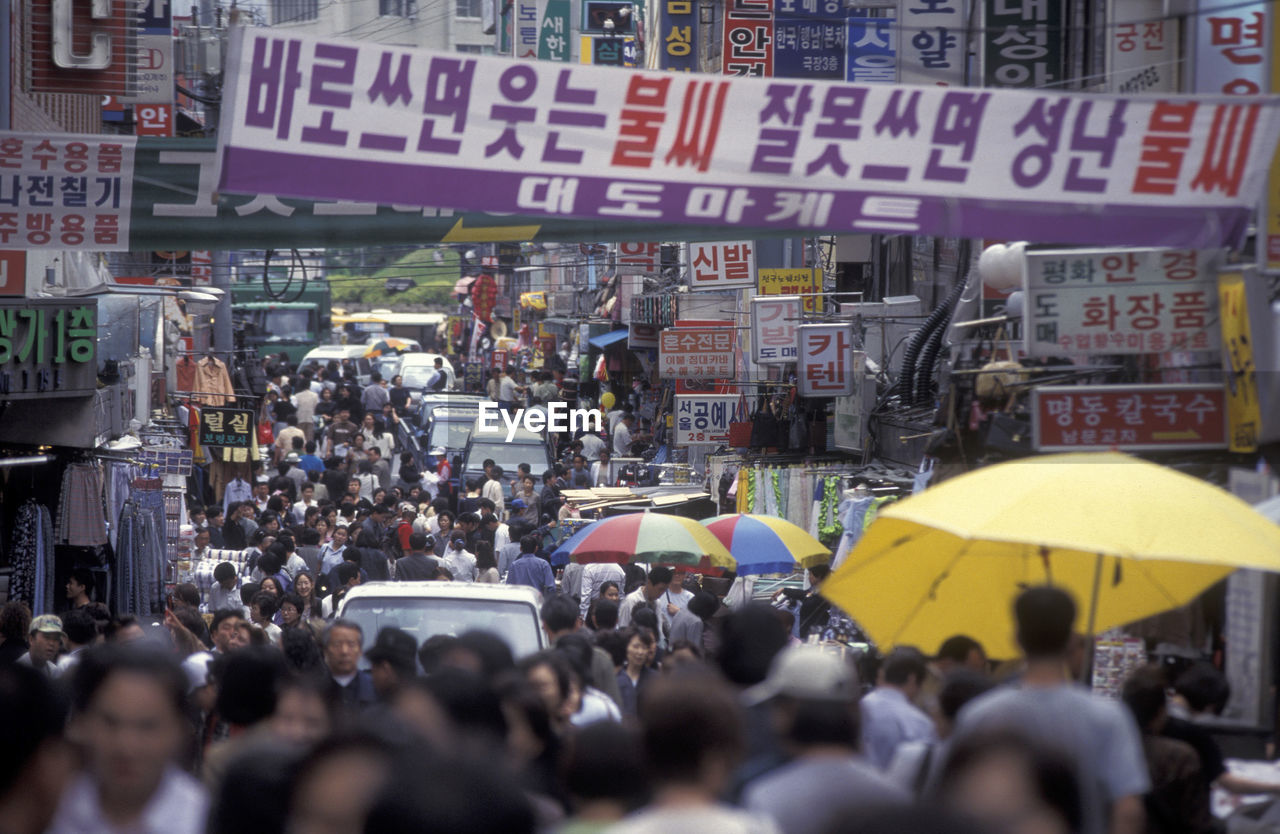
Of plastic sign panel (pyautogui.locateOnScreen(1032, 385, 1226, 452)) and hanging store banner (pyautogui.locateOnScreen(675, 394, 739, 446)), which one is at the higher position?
plastic sign panel (pyautogui.locateOnScreen(1032, 385, 1226, 452))

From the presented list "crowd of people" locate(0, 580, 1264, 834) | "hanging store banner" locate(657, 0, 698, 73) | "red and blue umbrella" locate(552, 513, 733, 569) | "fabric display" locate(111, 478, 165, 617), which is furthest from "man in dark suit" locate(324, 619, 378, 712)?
"hanging store banner" locate(657, 0, 698, 73)

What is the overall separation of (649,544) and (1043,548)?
18.1 feet

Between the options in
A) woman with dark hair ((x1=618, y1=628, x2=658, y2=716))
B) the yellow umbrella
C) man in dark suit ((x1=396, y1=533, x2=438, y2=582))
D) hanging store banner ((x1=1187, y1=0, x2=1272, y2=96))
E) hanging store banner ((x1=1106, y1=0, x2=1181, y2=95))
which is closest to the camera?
the yellow umbrella

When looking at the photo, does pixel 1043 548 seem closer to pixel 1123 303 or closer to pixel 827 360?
pixel 1123 303

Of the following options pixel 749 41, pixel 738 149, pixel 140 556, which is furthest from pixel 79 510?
pixel 749 41

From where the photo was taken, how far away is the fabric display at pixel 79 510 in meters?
13.3

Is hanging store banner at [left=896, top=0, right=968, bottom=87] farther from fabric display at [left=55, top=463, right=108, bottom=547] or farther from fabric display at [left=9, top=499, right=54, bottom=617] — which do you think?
fabric display at [left=9, top=499, right=54, bottom=617]

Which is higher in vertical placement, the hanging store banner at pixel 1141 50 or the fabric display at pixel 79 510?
the hanging store banner at pixel 1141 50

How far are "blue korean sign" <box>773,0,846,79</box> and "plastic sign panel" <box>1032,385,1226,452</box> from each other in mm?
12383

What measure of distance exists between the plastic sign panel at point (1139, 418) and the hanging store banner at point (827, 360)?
8.09 metres

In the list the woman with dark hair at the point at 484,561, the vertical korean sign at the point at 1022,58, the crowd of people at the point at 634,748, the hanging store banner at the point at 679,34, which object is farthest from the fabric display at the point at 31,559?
the hanging store banner at the point at 679,34

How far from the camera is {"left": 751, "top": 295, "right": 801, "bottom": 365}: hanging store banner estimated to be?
1728cm

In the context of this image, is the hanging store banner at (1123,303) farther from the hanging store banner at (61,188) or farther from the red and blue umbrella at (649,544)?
the hanging store banner at (61,188)

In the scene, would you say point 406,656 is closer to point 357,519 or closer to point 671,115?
point 671,115
